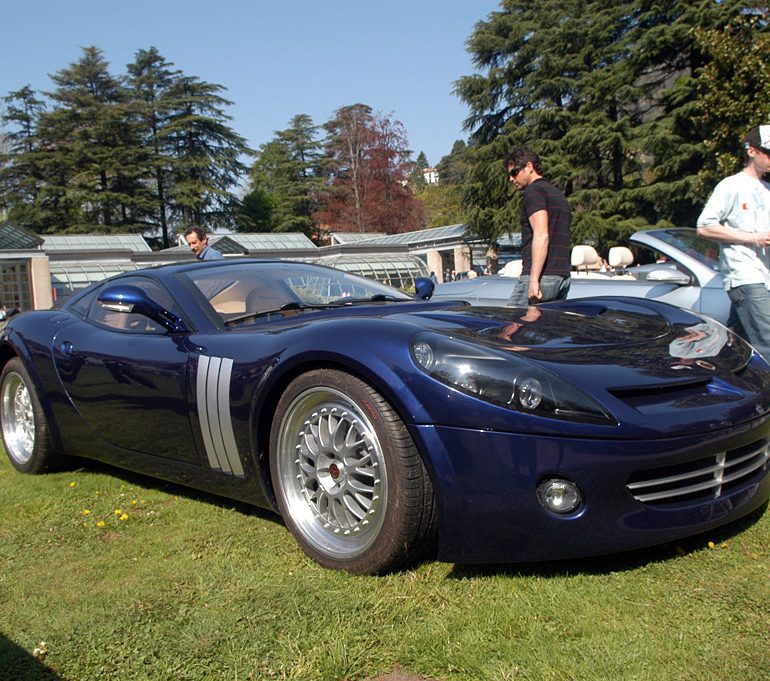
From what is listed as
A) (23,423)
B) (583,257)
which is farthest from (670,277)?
(23,423)

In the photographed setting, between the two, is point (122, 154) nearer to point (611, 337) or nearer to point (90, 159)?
point (90, 159)

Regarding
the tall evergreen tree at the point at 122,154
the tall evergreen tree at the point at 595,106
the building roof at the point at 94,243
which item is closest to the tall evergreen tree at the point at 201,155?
the tall evergreen tree at the point at 122,154

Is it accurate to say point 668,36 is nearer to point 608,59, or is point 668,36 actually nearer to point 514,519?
point 608,59

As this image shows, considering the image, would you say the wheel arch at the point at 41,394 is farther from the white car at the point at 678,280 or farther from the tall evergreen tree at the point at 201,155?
the tall evergreen tree at the point at 201,155

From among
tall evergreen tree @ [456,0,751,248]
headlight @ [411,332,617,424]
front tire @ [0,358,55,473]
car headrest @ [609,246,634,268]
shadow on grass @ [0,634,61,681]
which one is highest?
tall evergreen tree @ [456,0,751,248]

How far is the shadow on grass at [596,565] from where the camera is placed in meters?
2.55

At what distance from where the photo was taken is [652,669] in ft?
6.24

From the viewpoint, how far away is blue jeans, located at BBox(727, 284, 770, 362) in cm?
426

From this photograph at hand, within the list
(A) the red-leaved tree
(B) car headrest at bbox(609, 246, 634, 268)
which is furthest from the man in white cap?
(A) the red-leaved tree

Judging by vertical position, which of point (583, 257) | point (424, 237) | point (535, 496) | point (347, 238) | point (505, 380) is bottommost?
point (535, 496)

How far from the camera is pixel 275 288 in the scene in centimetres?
386

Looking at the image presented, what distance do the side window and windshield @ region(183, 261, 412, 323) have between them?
0.51 feet

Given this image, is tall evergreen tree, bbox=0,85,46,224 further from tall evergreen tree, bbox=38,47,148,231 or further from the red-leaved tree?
the red-leaved tree

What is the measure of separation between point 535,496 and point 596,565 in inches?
17.5
